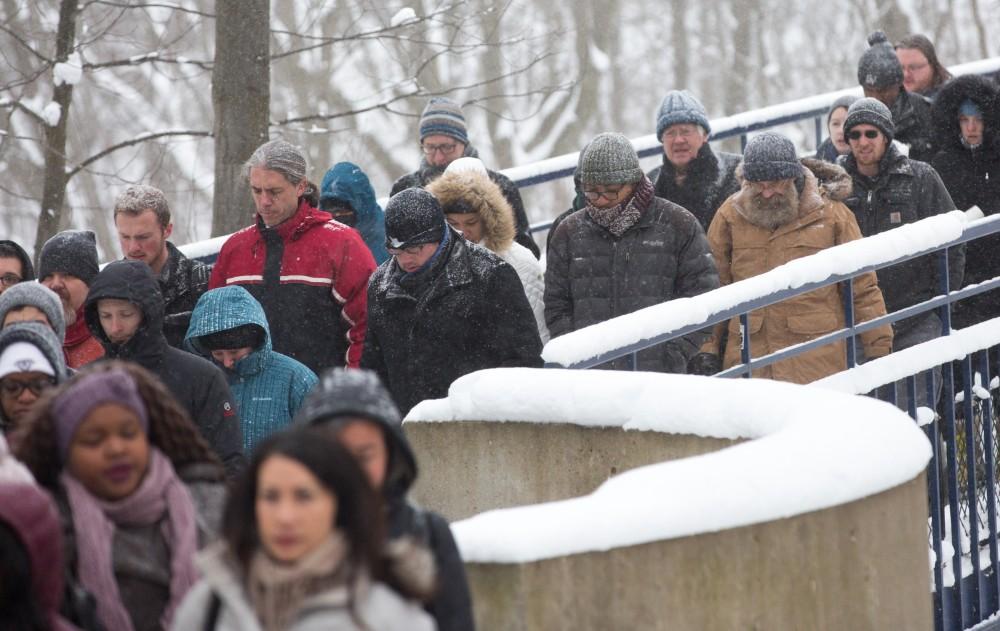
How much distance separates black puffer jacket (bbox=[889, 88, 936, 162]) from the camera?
9.07 metres

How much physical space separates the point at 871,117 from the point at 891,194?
0.34m

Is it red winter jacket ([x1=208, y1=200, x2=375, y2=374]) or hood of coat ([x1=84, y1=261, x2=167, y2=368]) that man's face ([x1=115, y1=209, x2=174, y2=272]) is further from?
hood of coat ([x1=84, y1=261, x2=167, y2=368])

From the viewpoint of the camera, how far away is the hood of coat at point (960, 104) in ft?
27.4

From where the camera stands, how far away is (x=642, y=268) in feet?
23.1

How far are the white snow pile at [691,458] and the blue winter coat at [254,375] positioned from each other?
0.58m

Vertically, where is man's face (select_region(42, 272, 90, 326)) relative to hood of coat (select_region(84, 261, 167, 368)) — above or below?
above

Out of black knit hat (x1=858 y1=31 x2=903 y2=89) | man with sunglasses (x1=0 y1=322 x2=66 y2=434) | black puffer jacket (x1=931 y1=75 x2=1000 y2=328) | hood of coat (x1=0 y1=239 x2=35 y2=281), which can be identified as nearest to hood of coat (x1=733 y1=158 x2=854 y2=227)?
black puffer jacket (x1=931 y1=75 x2=1000 y2=328)

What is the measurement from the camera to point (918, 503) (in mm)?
4477

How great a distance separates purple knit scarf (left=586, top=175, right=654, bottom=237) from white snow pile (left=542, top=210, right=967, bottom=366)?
758mm

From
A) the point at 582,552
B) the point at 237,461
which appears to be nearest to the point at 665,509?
the point at 582,552

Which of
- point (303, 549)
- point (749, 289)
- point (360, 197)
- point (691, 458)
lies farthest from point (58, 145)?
point (303, 549)

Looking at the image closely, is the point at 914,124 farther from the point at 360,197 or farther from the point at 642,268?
the point at 360,197

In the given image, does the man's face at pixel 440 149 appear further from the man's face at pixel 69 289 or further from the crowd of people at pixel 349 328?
the man's face at pixel 69 289

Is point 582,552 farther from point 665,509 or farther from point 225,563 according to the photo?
point 225,563
